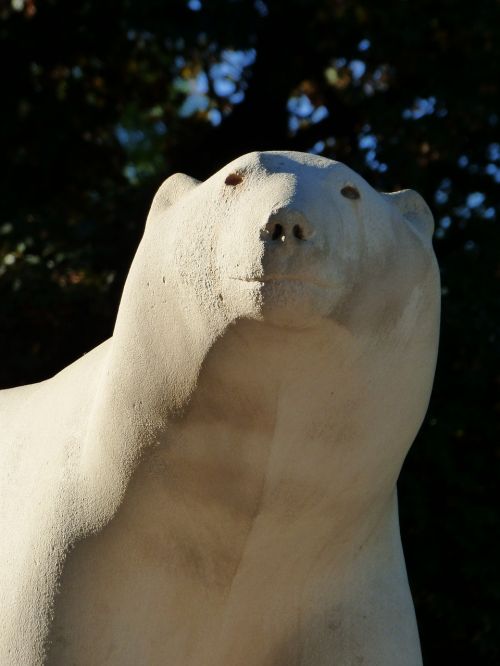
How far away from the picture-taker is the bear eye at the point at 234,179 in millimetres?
2680

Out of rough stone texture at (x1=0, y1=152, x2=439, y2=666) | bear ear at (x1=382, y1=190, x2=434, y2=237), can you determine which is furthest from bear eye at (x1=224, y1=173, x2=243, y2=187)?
bear ear at (x1=382, y1=190, x2=434, y2=237)

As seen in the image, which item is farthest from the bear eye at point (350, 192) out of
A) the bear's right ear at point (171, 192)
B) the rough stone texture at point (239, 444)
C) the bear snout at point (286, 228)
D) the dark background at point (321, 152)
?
the dark background at point (321, 152)

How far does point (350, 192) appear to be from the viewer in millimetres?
2689

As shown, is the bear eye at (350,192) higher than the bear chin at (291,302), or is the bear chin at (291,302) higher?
the bear eye at (350,192)

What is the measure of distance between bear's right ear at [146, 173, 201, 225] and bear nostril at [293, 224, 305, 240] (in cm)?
54

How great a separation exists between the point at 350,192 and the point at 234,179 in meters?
0.25

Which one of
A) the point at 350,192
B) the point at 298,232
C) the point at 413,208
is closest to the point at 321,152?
the point at 413,208

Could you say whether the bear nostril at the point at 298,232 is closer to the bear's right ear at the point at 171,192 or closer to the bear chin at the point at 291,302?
the bear chin at the point at 291,302

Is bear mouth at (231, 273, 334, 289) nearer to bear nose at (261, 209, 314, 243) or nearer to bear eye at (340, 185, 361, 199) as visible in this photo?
bear nose at (261, 209, 314, 243)

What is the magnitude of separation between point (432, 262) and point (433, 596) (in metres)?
3.55

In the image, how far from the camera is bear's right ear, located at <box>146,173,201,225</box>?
2975 millimetres

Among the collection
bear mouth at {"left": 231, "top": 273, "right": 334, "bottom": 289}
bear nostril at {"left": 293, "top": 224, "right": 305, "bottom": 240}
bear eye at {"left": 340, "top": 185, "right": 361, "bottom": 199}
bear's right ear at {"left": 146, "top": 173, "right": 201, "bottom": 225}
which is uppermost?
bear's right ear at {"left": 146, "top": 173, "right": 201, "bottom": 225}

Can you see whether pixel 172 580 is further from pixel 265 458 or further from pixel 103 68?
pixel 103 68

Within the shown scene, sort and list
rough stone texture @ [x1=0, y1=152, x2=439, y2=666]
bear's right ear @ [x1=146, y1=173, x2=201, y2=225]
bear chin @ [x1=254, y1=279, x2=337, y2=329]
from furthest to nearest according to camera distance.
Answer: bear's right ear @ [x1=146, y1=173, x2=201, y2=225] < rough stone texture @ [x1=0, y1=152, x2=439, y2=666] < bear chin @ [x1=254, y1=279, x2=337, y2=329]
